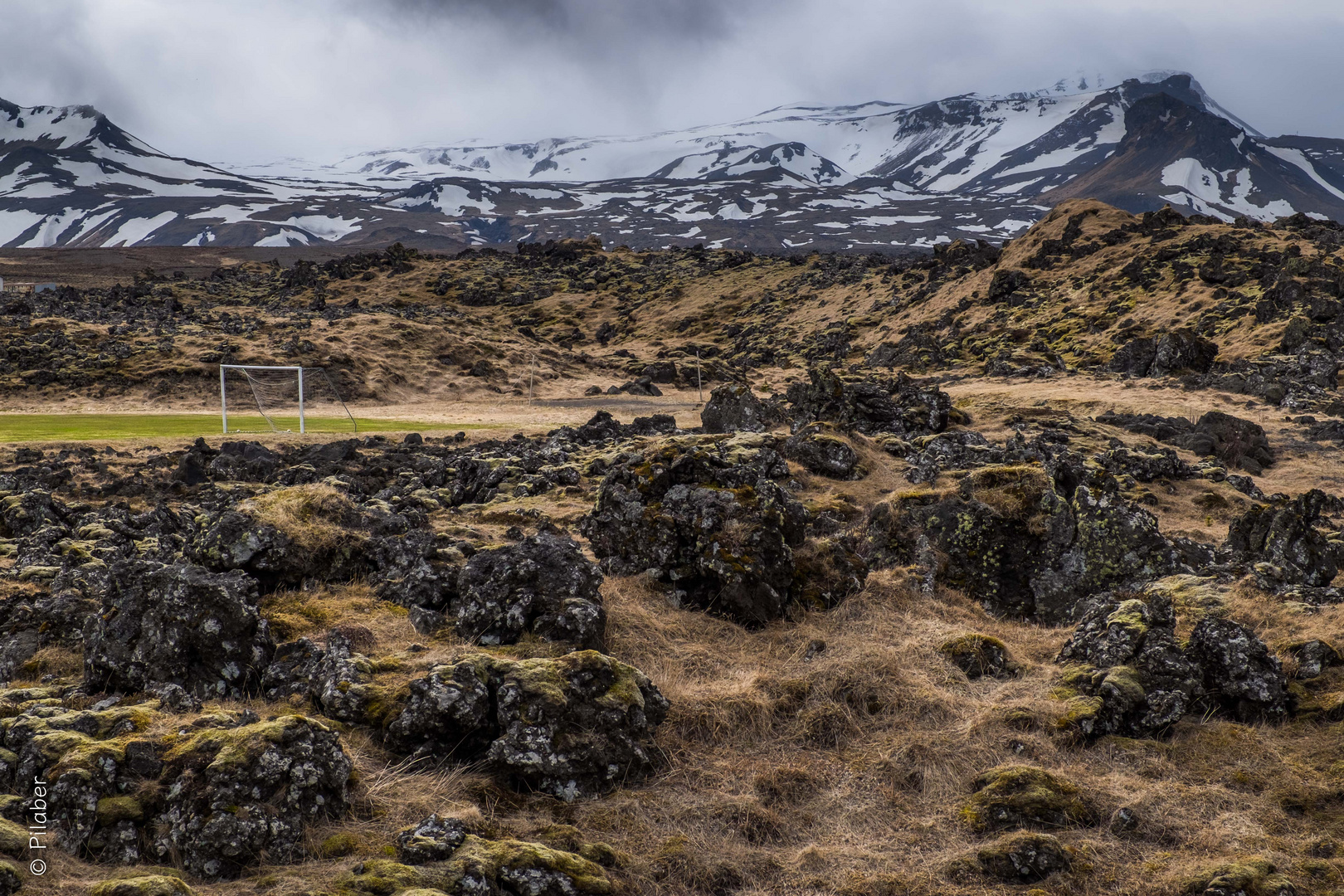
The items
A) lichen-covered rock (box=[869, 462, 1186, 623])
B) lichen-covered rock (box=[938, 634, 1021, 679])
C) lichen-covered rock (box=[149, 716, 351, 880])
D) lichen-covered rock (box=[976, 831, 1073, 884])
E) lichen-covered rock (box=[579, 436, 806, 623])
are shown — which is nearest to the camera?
lichen-covered rock (box=[149, 716, 351, 880])

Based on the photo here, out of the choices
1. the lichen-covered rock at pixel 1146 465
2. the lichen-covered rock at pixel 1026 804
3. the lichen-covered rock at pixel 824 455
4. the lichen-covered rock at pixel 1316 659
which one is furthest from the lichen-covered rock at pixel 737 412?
the lichen-covered rock at pixel 1026 804

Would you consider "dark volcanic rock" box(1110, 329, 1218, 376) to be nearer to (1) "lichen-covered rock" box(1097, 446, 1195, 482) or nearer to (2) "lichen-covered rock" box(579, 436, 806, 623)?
(1) "lichen-covered rock" box(1097, 446, 1195, 482)

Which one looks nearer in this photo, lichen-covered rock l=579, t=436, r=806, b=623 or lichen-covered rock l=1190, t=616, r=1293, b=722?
lichen-covered rock l=1190, t=616, r=1293, b=722

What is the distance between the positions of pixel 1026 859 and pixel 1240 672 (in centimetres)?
319

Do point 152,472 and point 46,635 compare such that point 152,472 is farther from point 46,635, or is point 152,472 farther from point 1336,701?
point 1336,701

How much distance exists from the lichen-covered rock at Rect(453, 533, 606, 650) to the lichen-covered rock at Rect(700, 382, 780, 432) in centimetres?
1675

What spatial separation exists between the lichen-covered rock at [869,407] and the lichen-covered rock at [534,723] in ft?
58.2

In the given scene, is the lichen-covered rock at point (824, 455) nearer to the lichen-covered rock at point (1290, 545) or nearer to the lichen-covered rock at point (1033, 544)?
the lichen-covered rock at point (1033, 544)

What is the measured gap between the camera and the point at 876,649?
8289mm

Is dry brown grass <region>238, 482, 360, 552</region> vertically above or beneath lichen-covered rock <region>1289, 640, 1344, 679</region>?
above

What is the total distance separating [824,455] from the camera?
1719 cm

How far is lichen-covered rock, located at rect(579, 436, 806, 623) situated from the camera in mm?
9305

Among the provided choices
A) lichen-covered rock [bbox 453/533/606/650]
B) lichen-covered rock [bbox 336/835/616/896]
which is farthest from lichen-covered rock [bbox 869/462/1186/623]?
lichen-covered rock [bbox 336/835/616/896]

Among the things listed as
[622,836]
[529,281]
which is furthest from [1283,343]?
[529,281]
